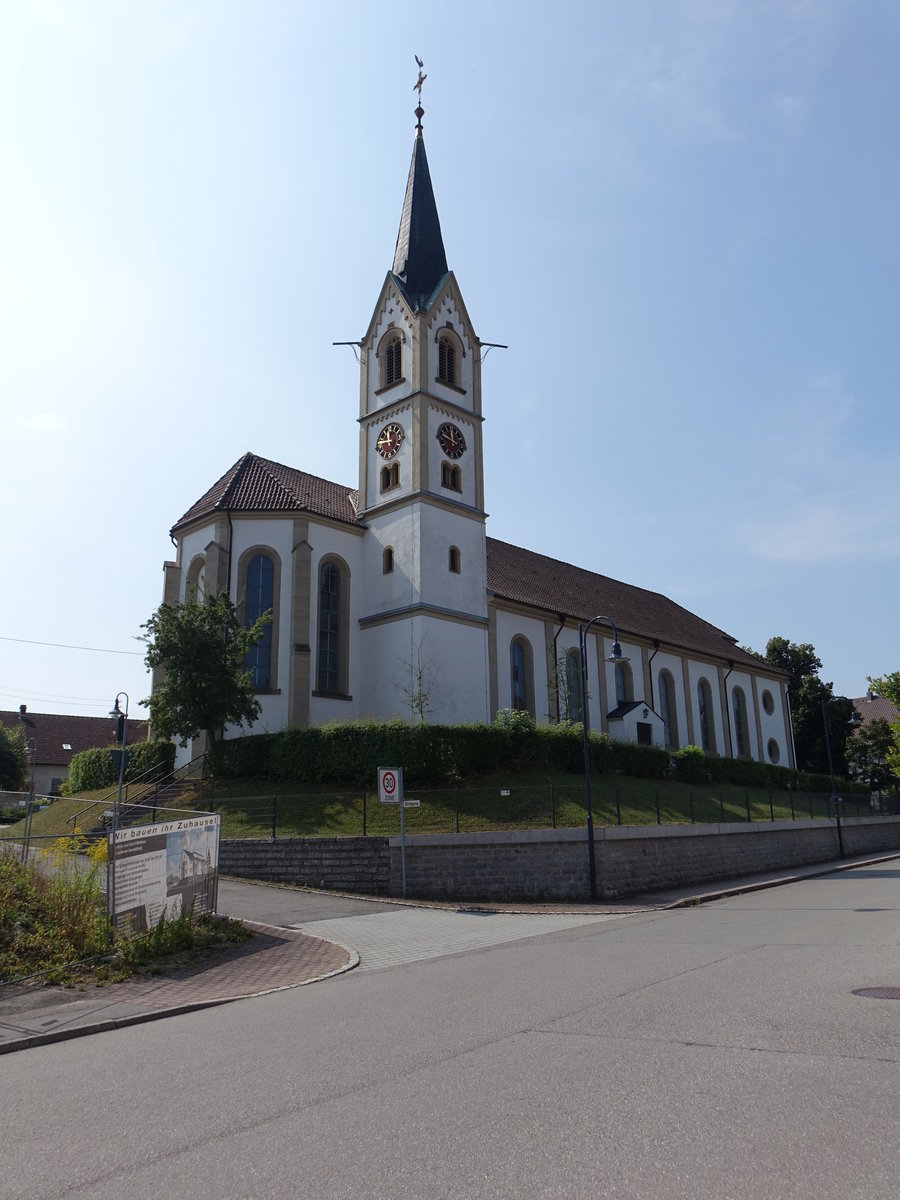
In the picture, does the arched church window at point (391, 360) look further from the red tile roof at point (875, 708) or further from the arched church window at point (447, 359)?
the red tile roof at point (875, 708)

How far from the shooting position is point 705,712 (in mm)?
54281

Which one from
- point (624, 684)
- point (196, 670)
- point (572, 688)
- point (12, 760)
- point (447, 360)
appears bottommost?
point (12, 760)

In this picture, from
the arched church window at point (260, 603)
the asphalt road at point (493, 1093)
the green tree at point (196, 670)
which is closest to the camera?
the asphalt road at point (493, 1093)

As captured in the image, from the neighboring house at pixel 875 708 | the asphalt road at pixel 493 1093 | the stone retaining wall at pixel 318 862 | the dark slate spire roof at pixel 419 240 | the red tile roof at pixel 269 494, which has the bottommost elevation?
the asphalt road at pixel 493 1093

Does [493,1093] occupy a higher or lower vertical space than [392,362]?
lower

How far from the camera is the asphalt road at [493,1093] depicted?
15.0 ft

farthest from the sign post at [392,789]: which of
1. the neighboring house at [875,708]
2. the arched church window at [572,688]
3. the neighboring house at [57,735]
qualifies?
the neighboring house at [875,708]

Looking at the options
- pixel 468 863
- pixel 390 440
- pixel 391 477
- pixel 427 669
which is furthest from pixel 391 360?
pixel 468 863

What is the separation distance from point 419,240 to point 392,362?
6.81m

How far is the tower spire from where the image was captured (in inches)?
1652

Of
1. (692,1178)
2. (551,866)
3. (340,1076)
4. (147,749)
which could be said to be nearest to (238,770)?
(147,749)

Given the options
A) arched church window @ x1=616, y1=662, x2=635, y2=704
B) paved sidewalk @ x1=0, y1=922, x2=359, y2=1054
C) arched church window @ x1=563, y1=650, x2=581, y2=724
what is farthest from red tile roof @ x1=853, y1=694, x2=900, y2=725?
paved sidewalk @ x1=0, y1=922, x2=359, y2=1054

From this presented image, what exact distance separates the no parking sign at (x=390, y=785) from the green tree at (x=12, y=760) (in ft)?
145

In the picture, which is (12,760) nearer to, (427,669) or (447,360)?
(427,669)
